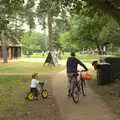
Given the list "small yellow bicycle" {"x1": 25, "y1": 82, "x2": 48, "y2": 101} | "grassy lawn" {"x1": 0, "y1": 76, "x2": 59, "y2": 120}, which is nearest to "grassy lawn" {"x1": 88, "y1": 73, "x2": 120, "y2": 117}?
"grassy lawn" {"x1": 0, "y1": 76, "x2": 59, "y2": 120}

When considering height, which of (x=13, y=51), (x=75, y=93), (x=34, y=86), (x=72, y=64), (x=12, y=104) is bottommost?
(x=12, y=104)

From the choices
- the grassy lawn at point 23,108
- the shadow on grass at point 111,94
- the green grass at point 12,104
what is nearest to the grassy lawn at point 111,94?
the shadow on grass at point 111,94

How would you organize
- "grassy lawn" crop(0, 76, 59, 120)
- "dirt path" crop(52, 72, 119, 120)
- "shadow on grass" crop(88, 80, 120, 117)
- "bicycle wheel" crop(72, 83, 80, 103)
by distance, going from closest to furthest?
"dirt path" crop(52, 72, 119, 120)
"grassy lawn" crop(0, 76, 59, 120)
"shadow on grass" crop(88, 80, 120, 117)
"bicycle wheel" crop(72, 83, 80, 103)

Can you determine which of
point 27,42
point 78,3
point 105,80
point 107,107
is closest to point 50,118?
point 107,107

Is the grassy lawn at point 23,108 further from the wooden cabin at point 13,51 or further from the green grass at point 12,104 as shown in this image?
the wooden cabin at point 13,51

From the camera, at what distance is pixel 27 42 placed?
112125 millimetres

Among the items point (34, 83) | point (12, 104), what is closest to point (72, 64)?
point (34, 83)

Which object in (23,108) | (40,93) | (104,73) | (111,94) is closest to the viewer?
(23,108)

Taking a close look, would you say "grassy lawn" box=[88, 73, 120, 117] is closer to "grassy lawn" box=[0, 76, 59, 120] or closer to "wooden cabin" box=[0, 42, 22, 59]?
"grassy lawn" box=[0, 76, 59, 120]

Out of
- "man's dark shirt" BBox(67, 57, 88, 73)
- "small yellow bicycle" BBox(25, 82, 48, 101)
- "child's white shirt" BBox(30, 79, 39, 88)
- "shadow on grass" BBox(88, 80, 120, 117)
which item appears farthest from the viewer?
"small yellow bicycle" BBox(25, 82, 48, 101)

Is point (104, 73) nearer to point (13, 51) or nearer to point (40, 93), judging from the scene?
point (40, 93)

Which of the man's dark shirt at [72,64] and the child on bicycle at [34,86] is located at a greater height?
the man's dark shirt at [72,64]

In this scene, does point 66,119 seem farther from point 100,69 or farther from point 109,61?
point 109,61

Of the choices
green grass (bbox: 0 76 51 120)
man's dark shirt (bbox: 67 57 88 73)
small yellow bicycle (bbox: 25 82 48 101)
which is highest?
man's dark shirt (bbox: 67 57 88 73)
